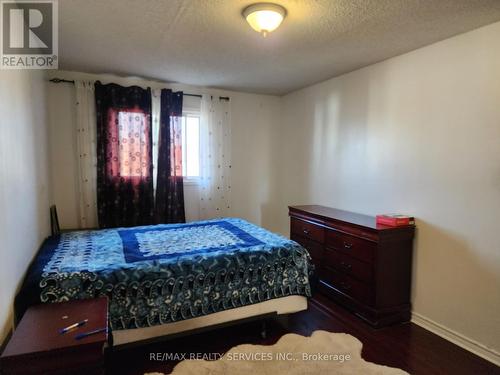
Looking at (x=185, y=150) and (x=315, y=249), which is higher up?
(x=185, y=150)

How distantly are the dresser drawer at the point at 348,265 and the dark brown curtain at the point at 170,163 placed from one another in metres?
1.94

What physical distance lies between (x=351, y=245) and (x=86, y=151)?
307cm

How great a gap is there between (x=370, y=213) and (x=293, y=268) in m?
1.20

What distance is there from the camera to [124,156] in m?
3.61

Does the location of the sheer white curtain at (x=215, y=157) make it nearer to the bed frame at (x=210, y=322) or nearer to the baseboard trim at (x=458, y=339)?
the bed frame at (x=210, y=322)

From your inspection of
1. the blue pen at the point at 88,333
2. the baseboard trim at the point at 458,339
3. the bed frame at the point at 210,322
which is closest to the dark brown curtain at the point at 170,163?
the bed frame at the point at 210,322

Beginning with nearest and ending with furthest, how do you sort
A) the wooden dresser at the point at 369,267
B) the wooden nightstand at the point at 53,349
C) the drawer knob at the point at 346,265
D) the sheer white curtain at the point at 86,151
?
the wooden nightstand at the point at 53,349 → the wooden dresser at the point at 369,267 → the drawer knob at the point at 346,265 → the sheer white curtain at the point at 86,151

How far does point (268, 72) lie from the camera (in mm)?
3406

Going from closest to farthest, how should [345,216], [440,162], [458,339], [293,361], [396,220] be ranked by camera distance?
[293,361]
[458,339]
[440,162]
[396,220]
[345,216]

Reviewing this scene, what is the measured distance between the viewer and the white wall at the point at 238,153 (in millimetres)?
3441

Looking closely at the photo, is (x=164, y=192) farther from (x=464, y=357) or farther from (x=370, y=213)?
(x=464, y=357)

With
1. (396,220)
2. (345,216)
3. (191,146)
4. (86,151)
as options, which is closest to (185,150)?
(191,146)

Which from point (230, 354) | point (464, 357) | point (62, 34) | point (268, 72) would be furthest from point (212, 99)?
point (464, 357)

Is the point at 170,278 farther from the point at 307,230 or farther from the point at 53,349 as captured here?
the point at 307,230
